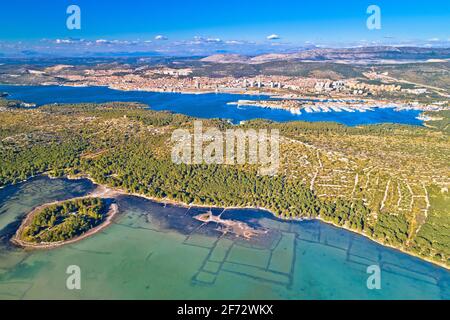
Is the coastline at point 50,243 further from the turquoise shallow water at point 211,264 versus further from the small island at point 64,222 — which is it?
the turquoise shallow water at point 211,264

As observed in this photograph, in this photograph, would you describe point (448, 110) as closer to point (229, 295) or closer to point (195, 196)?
point (195, 196)

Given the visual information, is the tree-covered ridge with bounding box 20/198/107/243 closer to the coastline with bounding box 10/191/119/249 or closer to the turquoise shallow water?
the coastline with bounding box 10/191/119/249

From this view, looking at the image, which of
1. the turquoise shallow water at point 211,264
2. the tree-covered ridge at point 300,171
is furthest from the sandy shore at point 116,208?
the turquoise shallow water at point 211,264

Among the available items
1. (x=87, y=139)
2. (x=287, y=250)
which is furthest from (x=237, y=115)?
(x=287, y=250)

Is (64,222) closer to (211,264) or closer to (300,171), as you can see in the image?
(211,264)

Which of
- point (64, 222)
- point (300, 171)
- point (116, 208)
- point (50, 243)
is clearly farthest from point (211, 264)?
point (300, 171)
